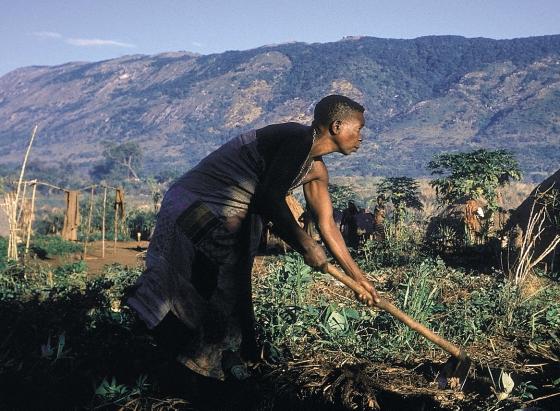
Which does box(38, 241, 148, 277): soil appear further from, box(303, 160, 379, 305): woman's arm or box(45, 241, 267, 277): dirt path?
box(303, 160, 379, 305): woman's arm

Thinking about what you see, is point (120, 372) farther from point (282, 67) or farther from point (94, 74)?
point (94, 74)

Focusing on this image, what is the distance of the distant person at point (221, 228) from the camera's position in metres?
2.35

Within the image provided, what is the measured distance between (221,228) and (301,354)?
1069mm

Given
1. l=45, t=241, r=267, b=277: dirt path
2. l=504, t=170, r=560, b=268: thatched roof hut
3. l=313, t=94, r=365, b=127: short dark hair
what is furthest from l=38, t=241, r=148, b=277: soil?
l=313, t=94, r=365, b=127: short dark hair

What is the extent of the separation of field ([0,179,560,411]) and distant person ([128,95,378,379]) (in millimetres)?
302

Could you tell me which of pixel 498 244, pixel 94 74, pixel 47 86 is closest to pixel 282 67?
pixel 94 74

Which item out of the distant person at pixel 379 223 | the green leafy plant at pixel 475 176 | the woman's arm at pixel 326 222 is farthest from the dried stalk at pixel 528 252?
the green leafy plant at pixel 475 176

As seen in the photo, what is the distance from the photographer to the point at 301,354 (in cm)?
313

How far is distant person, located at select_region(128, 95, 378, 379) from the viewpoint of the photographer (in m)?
2.35

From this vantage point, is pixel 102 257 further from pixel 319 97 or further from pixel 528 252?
pixel 319 97

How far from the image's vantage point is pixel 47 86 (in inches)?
5694

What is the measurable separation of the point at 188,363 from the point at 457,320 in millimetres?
2068

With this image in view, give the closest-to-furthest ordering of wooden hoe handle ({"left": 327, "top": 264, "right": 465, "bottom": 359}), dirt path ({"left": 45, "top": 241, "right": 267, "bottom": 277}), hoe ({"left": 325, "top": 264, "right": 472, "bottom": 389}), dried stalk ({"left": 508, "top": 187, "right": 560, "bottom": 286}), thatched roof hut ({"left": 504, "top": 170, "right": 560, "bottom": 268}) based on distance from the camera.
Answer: wooden hoe handle ({"left": 327, "top": 264, "right": 465, "bottom": 359}), hoe ({"left": 325, "top": 264, "right": 472, "bottom": 389}), dried stalk ({"left": 508, "top": 187, "right": 560, "bottom": 286}), thatched roof hut ({"left": 504, "top": 170, "right": 560, "bottom": 268}), dirt path ({"left": 45, "top": 241, "right": 267, "bottom": 277})

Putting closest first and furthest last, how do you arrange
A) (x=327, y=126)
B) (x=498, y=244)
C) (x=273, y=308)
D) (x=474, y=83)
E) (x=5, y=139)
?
(x=327, y=126)
(x=273, y=308)
(x=498, y=244)
(x=474, y=83)
(x=5, y=139)
